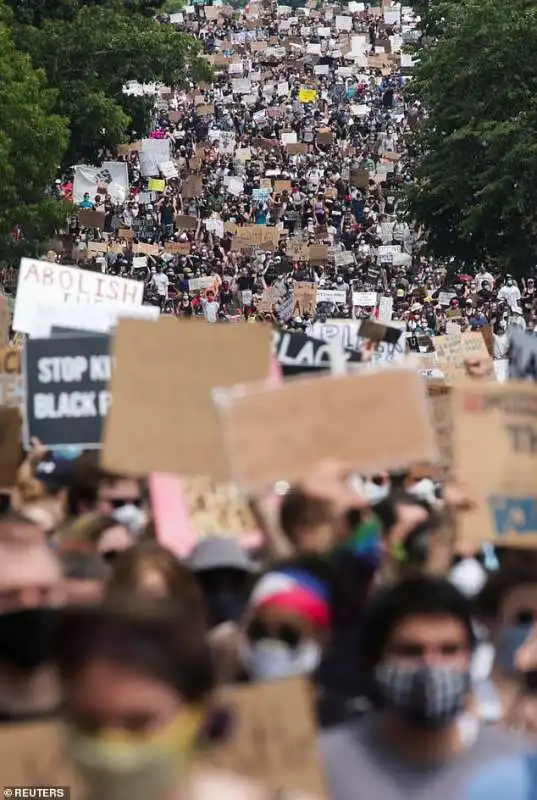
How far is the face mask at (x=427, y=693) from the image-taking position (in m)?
3.61

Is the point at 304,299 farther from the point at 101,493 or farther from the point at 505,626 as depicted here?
the point at 505,626

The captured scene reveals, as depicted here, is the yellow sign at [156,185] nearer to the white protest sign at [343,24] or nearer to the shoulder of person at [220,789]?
the white protest sign at [343,24]

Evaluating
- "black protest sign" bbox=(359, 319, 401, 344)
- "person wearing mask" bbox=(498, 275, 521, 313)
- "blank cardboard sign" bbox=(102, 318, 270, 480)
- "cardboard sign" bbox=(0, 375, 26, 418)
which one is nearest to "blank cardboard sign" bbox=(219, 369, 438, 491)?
"blank cardboard sign" bbox=(102, 318, 270, 480)

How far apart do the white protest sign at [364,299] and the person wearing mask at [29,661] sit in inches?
1048

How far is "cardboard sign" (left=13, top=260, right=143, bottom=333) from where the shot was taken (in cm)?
1062

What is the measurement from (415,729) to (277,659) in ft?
2.42

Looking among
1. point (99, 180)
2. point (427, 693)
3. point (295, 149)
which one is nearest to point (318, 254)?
point (99, 180)

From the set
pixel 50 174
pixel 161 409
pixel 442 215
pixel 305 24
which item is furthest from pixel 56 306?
pixel 305 24

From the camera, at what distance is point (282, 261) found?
117ft

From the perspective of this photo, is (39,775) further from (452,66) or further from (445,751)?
(452,66)

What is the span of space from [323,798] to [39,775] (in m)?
0.55

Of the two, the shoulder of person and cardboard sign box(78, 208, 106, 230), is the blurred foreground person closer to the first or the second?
the shoulder of person

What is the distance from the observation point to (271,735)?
12.8 feet

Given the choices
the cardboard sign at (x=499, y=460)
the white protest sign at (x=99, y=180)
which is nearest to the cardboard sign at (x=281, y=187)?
the white protest sign at (x=99, y=180)
